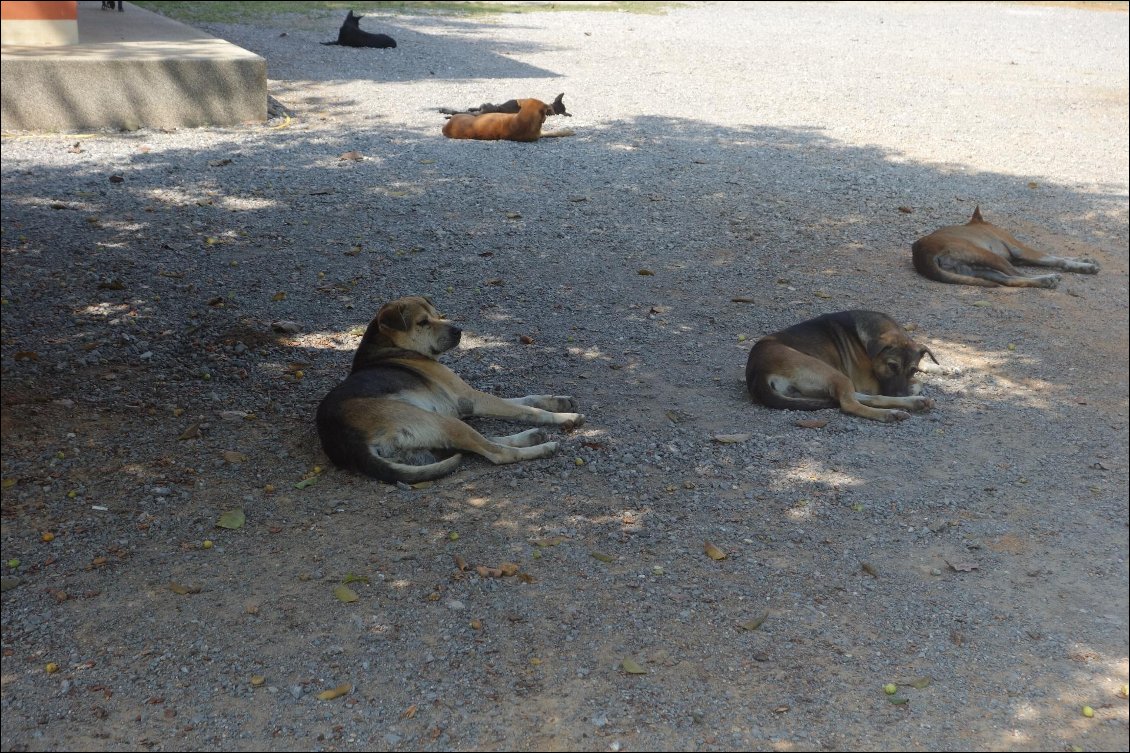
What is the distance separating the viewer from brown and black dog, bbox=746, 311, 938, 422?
611cm

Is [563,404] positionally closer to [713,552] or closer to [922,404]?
[713,552]

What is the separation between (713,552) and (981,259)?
16.1ft

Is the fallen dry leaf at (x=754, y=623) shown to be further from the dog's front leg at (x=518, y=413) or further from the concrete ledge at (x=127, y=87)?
the concrete ledge at (x=127, y=87)

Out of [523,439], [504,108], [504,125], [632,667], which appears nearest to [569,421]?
[523,439]

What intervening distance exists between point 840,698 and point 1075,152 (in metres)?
11.1

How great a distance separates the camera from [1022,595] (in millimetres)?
4262

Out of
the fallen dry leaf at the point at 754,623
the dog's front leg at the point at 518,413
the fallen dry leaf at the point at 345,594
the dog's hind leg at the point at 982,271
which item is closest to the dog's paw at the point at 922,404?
the dog's front leg at the point at 518,413

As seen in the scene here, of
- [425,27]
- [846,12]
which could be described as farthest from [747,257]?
[846,12]

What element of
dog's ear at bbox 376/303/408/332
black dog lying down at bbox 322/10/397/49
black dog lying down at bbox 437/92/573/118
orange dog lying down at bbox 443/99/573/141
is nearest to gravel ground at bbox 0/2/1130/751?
orange dog lying down at bbox 443/99/573/141

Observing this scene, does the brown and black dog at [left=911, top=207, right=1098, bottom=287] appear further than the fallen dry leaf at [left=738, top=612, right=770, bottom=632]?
Yes

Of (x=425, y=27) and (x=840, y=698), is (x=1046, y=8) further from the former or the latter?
(x=840, y=698)

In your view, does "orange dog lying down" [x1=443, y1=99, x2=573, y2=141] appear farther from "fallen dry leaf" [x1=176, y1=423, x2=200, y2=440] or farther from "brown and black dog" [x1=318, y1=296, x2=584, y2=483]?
"fallen dry leaf" [x1=176, y1=423, x2=200, y2=440]

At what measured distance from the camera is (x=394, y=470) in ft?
17.1

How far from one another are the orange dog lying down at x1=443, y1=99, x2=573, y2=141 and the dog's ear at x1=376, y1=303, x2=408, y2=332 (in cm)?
699
